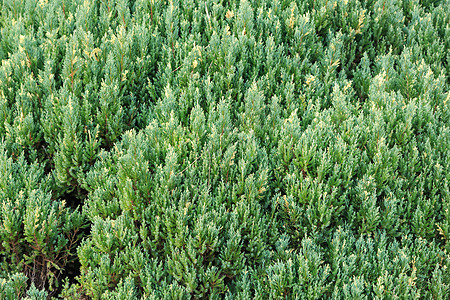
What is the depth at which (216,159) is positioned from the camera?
4.07 metres

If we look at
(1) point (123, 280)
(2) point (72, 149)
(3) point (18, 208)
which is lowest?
(1) point (123, 280)

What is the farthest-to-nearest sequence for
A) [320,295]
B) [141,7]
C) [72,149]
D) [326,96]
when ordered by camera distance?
[141,7], [326,96], [72,149], [320,295]

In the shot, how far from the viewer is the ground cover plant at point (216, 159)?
3.62m

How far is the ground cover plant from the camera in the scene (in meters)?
3.62

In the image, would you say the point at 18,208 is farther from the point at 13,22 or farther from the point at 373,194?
the point at 373,194

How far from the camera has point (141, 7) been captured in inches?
225

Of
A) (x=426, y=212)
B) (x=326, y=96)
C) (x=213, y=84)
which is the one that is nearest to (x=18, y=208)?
(x=213, y=84)

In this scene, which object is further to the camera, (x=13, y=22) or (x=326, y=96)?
(x=13, y=22)

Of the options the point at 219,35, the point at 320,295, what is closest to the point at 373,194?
the point at 320,295

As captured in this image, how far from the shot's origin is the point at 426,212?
3969 mm

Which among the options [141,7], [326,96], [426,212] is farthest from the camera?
[141,7]

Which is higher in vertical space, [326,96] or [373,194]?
[326,96]

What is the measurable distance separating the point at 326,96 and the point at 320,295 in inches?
97.5

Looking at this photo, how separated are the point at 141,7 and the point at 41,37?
144 cm
